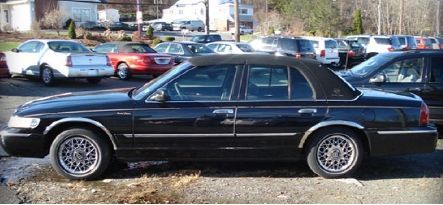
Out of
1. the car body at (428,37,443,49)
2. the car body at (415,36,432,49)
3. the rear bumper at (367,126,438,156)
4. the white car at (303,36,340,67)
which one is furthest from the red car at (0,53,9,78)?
the car body at (428,37,443,49)

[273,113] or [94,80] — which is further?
[94,80]

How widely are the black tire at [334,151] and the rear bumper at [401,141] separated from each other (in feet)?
0.59

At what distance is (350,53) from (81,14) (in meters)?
47.7

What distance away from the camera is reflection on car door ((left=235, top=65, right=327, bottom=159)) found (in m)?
6.16

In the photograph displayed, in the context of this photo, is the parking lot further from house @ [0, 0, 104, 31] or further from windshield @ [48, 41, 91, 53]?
house @ [0, 0, 104, 31]

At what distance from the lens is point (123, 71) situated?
1925cm

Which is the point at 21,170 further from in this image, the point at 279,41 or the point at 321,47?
the point at 321,47

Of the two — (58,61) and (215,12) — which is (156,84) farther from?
(215,12)

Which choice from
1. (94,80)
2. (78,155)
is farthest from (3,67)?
(78,155)

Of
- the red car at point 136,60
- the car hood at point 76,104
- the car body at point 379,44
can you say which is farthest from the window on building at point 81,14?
the car hood at point 76,104

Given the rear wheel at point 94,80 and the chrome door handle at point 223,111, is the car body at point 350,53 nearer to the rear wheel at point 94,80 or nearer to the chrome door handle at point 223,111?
the rear wheel at point 94,80

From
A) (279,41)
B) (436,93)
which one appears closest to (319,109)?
(436,93)

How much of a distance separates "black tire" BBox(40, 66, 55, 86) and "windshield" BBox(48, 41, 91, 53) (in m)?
0.64

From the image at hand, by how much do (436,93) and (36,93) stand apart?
1041cm
